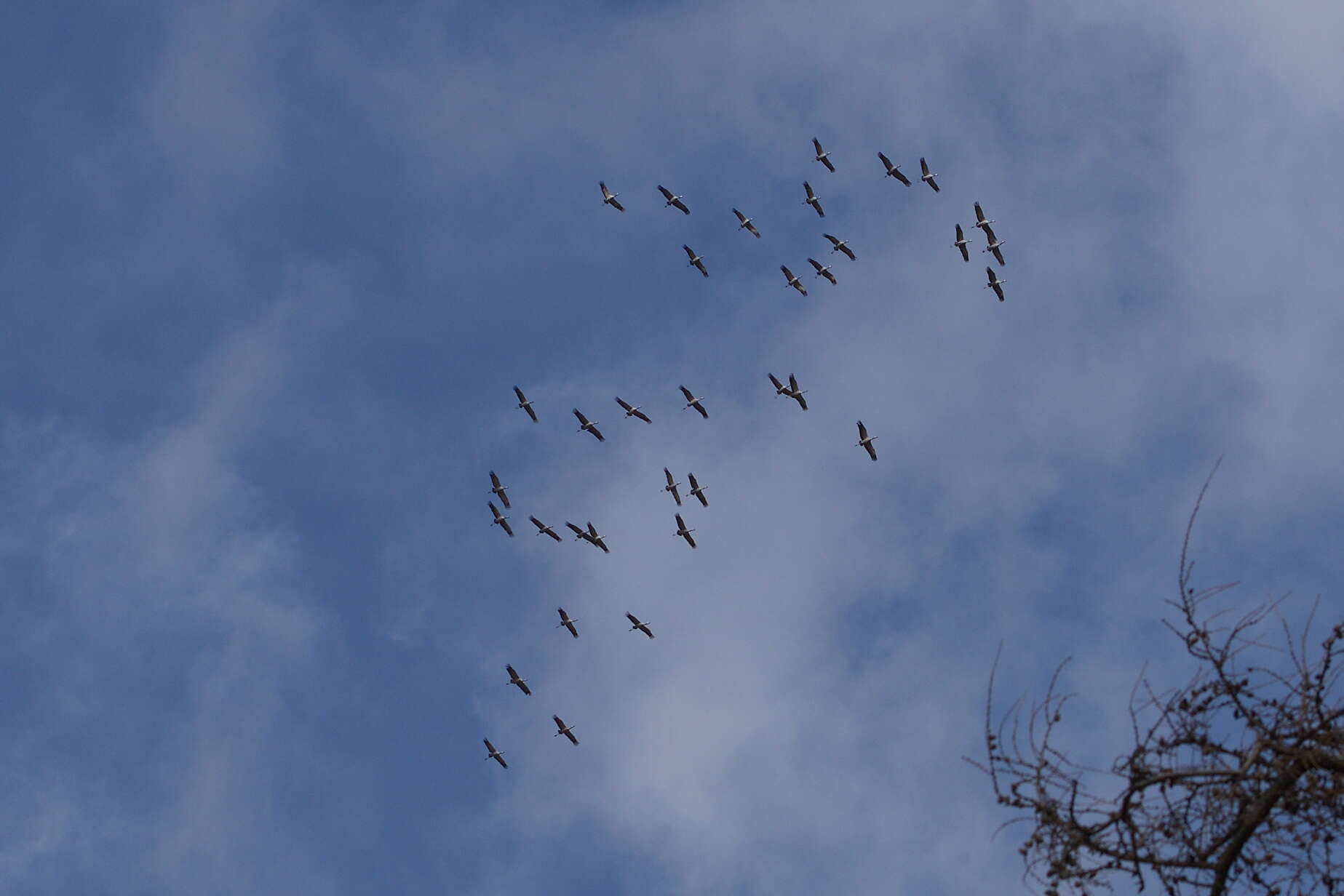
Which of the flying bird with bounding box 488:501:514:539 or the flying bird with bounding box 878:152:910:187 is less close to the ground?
the flying bird with bounding box 878:152:910:187

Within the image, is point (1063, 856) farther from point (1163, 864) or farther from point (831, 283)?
point (831, 283)

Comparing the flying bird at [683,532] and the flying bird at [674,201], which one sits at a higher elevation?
the flying bird at [674,201]

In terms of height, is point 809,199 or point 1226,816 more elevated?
point 809,199

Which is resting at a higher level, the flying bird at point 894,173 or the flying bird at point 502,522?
the flying bird at point 894,173

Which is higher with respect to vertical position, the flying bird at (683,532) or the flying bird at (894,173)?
the flying bird at (894,173)

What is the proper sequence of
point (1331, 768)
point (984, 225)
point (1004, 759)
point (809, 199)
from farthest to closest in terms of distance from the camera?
point (809, 199) → point (984, 225) → point (1004, 759) → point (1331, 768)

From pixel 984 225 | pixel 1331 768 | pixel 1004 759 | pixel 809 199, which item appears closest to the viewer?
pixel 1331 768

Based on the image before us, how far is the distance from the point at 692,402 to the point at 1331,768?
167 feet

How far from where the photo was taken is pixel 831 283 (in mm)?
64438

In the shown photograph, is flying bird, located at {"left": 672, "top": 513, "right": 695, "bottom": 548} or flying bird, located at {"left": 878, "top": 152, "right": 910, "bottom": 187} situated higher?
flying bird, located at {"left": 878, "top": 152, "right": 910, "bottom": 187}

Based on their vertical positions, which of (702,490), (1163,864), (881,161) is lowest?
(1163,864)

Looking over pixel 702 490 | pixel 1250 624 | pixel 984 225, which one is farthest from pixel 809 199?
pixel 1250 624

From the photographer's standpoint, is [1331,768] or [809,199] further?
[809,199]

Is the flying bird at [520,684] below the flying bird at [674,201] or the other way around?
below
